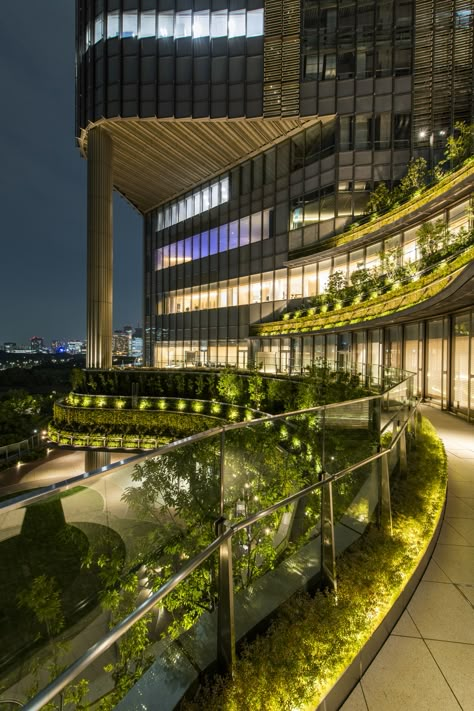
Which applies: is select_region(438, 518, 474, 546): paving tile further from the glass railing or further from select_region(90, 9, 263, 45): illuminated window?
select_region(90, 9, 263, 45): illuminated window

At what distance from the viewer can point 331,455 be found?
420 cm

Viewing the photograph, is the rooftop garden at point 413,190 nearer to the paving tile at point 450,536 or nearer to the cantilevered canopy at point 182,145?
the cantilevered canopy at point 182,145

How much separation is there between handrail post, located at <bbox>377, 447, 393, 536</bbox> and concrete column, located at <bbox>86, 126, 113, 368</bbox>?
100 feet

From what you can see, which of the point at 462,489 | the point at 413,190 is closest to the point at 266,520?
the point at 462,489

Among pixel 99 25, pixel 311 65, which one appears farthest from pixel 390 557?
pixel 99 25

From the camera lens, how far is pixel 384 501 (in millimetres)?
5051

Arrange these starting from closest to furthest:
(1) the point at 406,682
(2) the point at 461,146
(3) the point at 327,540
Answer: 1. (1) the point at 406,682
2. (3) the point at 327,540
3. (2) the point at 461,146

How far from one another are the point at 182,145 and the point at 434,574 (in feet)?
126

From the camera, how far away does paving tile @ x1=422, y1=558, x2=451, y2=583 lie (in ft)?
13.9

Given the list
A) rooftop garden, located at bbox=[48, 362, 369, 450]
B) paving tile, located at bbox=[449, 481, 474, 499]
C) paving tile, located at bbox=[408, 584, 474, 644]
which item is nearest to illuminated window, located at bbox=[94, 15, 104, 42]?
rooftop garden, located at bbox=[48, 362, 369, 450]

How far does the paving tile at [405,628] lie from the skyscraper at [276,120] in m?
21.0

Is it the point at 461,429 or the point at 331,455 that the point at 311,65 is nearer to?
the point at 461,429

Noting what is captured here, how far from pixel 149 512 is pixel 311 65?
3771 centimetres

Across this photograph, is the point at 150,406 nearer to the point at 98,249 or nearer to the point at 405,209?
the point at 98,249
